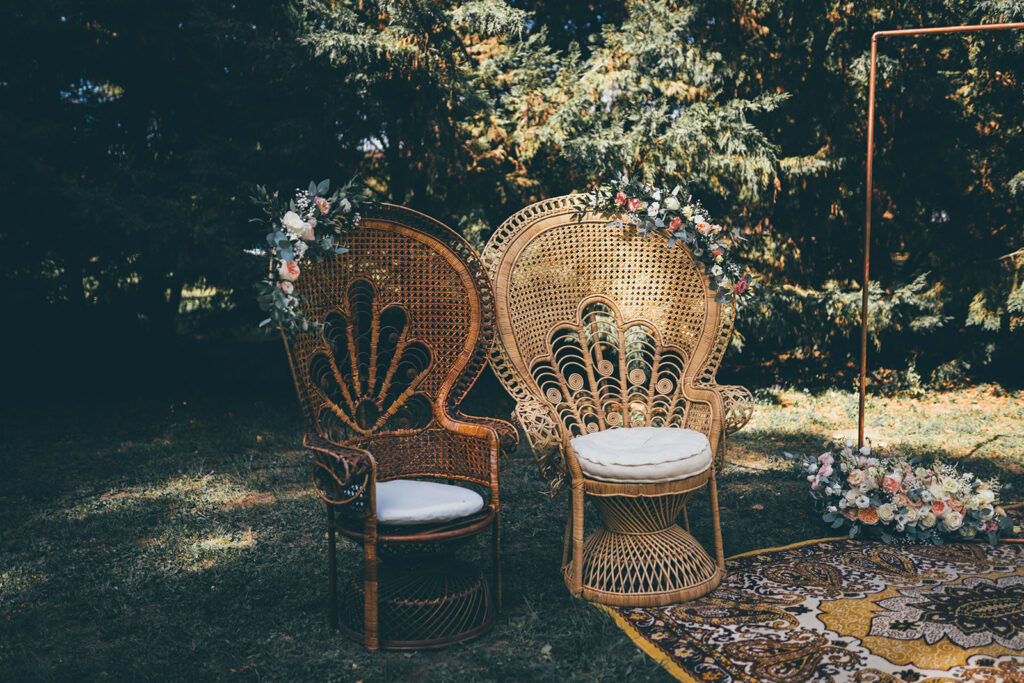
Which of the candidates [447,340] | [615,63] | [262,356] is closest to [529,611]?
[447,340]

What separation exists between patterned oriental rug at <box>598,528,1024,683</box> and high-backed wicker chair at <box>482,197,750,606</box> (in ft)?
0.63

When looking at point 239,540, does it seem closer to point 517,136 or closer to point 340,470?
point 340,470

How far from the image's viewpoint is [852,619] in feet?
9.30

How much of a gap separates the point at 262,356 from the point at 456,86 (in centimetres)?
390

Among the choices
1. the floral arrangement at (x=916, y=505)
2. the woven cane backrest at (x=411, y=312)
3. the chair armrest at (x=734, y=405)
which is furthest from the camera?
the floral arrangement at (x=916, y=505)

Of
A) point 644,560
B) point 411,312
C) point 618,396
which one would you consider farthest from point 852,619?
point 411,312

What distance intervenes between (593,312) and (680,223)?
22.7 inches

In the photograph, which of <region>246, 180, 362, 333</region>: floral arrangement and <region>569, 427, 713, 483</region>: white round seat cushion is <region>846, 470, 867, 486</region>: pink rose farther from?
<region>246, 180, 362, 333</region>: floral arrangement

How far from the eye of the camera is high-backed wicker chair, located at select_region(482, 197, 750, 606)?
3037mm

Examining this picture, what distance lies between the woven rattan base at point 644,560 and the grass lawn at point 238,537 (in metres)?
0.17

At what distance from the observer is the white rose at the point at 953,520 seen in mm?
3498

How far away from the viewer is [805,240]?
7.83m

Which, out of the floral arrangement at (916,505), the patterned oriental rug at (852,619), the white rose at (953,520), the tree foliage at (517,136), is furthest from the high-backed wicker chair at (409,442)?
the tree foliage at (517,136)

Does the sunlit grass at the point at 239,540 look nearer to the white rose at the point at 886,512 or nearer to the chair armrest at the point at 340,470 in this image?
the white rose at the point at 886,512
